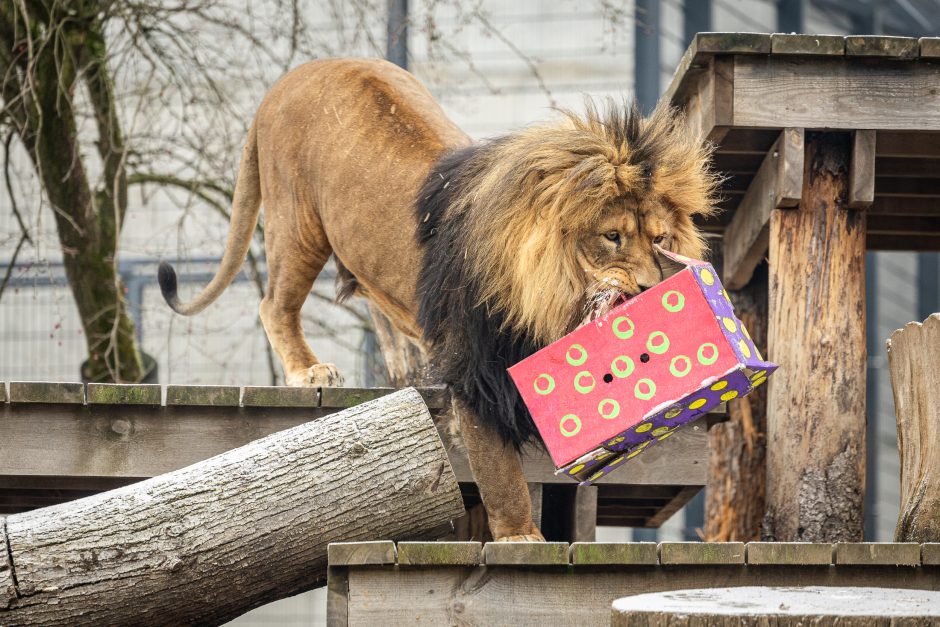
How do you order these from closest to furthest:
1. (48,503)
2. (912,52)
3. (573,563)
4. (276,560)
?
(573,563) < (276,560) < (912,52) < (48,503)

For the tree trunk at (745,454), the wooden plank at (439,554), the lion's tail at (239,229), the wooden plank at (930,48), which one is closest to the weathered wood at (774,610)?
the wooden plank at (439,554)

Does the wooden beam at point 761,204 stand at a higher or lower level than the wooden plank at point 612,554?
higher

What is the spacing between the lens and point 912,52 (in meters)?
3.91

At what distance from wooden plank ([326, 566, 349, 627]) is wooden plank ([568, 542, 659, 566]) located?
0.48 m

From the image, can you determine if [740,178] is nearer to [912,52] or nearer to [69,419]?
[912,52]

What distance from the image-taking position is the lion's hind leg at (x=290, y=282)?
4734mm

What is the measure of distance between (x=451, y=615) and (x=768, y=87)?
5.98ft

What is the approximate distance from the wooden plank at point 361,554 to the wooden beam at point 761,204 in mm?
1671

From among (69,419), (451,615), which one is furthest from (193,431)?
(451,615)

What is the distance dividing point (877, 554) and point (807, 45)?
155cm

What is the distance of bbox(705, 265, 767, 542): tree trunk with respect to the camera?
17.1 ft

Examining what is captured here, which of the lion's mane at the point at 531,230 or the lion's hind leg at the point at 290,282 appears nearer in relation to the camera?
the lion's mane at the point at 531,230

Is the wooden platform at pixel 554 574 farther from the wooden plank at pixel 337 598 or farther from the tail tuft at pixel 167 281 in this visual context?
the tail tuft at pixel 167 281

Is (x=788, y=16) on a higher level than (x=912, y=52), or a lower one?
higher
